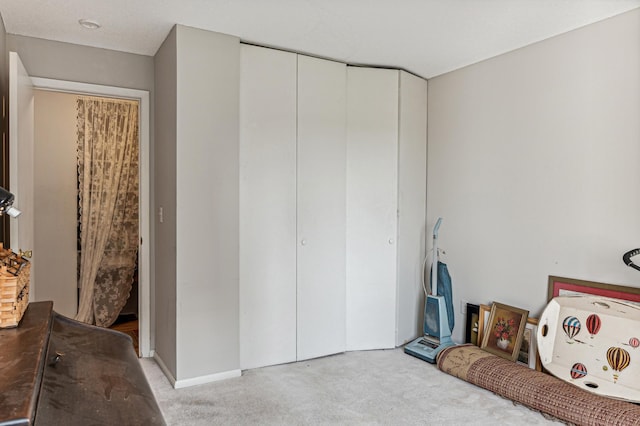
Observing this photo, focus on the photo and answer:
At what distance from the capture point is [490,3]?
8.52ft

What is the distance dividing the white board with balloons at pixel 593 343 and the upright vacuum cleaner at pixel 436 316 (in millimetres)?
830

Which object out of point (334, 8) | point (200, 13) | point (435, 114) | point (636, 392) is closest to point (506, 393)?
point (636, 392)

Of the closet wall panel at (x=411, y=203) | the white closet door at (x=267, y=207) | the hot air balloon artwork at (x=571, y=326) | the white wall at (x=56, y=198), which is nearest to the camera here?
the hot air balloon artwork at (x=571, y=326)

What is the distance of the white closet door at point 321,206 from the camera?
355 centimetres

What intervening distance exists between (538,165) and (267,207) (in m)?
2.09

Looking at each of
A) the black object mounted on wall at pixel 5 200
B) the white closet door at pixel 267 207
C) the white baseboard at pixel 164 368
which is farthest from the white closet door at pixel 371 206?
the black object mounted on wall at pixel 5 200

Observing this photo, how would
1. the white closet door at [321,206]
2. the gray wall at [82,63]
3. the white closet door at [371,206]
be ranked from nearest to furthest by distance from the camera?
the gray wall at [82,63] → the white closet door at [321,206] → the white closet door at [371,206]

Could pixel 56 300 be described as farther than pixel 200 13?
Yes

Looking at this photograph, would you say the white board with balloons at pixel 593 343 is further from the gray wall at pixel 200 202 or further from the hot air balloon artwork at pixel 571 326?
the gray wall at pixel 200 202

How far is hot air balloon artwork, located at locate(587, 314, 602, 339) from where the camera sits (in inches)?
110

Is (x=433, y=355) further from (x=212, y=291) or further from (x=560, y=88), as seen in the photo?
(x=560, y=88)

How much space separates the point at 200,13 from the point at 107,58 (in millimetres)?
1151

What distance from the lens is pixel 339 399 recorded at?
2.87m

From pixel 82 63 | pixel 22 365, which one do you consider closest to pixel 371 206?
pixel 82 63
